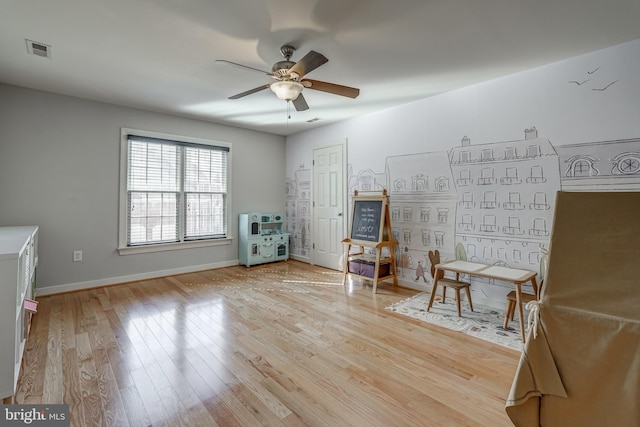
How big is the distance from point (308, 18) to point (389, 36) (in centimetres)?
71

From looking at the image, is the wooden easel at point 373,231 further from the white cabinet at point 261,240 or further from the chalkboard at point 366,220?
the white cabinet at point 261,240

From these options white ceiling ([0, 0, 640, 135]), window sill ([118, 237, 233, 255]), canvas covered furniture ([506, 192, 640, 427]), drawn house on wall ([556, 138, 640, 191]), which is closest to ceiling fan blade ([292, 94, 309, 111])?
white ceiling ([0, 0, 640, 135])

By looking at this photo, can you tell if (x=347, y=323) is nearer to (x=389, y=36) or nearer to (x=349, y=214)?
(x=349, y=214)

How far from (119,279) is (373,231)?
146 inches

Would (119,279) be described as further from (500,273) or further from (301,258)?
(500,273)

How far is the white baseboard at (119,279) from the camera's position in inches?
146

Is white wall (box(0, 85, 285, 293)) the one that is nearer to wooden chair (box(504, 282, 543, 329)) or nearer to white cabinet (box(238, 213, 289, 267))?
white cabinet (box(238, 213, 289, 267))

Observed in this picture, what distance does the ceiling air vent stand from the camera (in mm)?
2562

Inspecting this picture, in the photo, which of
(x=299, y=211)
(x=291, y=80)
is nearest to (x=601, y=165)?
(x=291, y=80)

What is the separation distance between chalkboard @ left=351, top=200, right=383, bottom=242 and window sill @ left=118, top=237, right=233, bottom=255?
2397 millimetres

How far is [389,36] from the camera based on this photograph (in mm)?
2432

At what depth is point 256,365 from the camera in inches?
85.3

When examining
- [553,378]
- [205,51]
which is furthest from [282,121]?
[553,378]

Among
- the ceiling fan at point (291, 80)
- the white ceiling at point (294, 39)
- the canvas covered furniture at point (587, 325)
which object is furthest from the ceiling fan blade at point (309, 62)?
the canvas covered furniture at point (587, 325)
